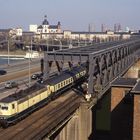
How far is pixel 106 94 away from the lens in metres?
69.4

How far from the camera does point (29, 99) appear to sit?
152ft

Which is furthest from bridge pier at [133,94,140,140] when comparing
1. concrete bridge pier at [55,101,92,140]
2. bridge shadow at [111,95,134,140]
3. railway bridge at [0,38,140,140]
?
bridge shadow at [111,95,134,140]

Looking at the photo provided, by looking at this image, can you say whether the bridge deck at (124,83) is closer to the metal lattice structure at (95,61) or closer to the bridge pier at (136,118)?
the metal lattice structure at (95,61)

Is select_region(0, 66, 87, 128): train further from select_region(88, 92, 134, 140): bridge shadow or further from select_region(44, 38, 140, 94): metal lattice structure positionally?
select_region(88, 92, 134, 140): bridge shadow

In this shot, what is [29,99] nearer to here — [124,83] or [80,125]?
[80,125]

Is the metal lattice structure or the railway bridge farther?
the metal lattice structure

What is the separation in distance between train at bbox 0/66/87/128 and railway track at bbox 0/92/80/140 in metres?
0.75

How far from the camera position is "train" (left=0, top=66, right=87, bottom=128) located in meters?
42.0

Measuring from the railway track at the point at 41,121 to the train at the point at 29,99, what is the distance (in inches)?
29.6

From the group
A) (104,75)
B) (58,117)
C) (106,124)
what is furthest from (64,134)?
(104,75)

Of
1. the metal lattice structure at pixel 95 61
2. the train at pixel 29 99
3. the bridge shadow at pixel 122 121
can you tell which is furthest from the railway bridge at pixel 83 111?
the train at pixel 29 99

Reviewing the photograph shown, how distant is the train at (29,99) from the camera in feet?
138

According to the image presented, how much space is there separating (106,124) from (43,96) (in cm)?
1577

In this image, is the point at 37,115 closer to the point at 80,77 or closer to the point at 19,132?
the point at 19,132
